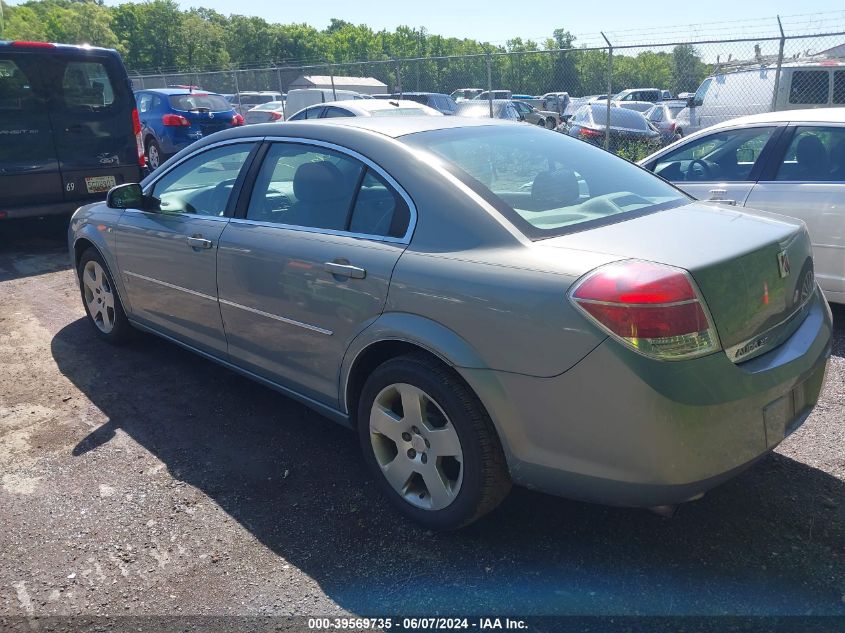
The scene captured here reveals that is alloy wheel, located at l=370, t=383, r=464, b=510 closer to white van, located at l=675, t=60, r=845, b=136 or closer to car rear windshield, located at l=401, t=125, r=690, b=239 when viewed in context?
car rear windshield, located at l=401, t=125, r=690, b=239

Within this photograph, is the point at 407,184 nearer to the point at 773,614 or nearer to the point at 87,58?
the point at 773,614

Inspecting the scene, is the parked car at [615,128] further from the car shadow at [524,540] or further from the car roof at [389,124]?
the car shadow at [524,540]

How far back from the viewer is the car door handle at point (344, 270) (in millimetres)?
2984

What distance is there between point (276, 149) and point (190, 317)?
3.72 ft

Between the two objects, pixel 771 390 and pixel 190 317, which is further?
pixel 190 317

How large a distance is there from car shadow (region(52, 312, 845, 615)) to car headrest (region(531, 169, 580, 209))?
1.26 metres

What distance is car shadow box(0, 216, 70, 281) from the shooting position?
304 inches

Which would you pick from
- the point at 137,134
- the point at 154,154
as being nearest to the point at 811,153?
the point at 137,134

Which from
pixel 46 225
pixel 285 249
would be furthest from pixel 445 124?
pixel 46 225

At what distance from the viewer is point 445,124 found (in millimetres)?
3535

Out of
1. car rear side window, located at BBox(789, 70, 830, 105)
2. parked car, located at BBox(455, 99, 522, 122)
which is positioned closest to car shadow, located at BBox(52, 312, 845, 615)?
car rear side window, located at BBox(789, 70, 830, 105)

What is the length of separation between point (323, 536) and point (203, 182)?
2310mm

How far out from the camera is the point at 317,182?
135 inches

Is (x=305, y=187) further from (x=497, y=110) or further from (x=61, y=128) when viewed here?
(x=497, y=110)
